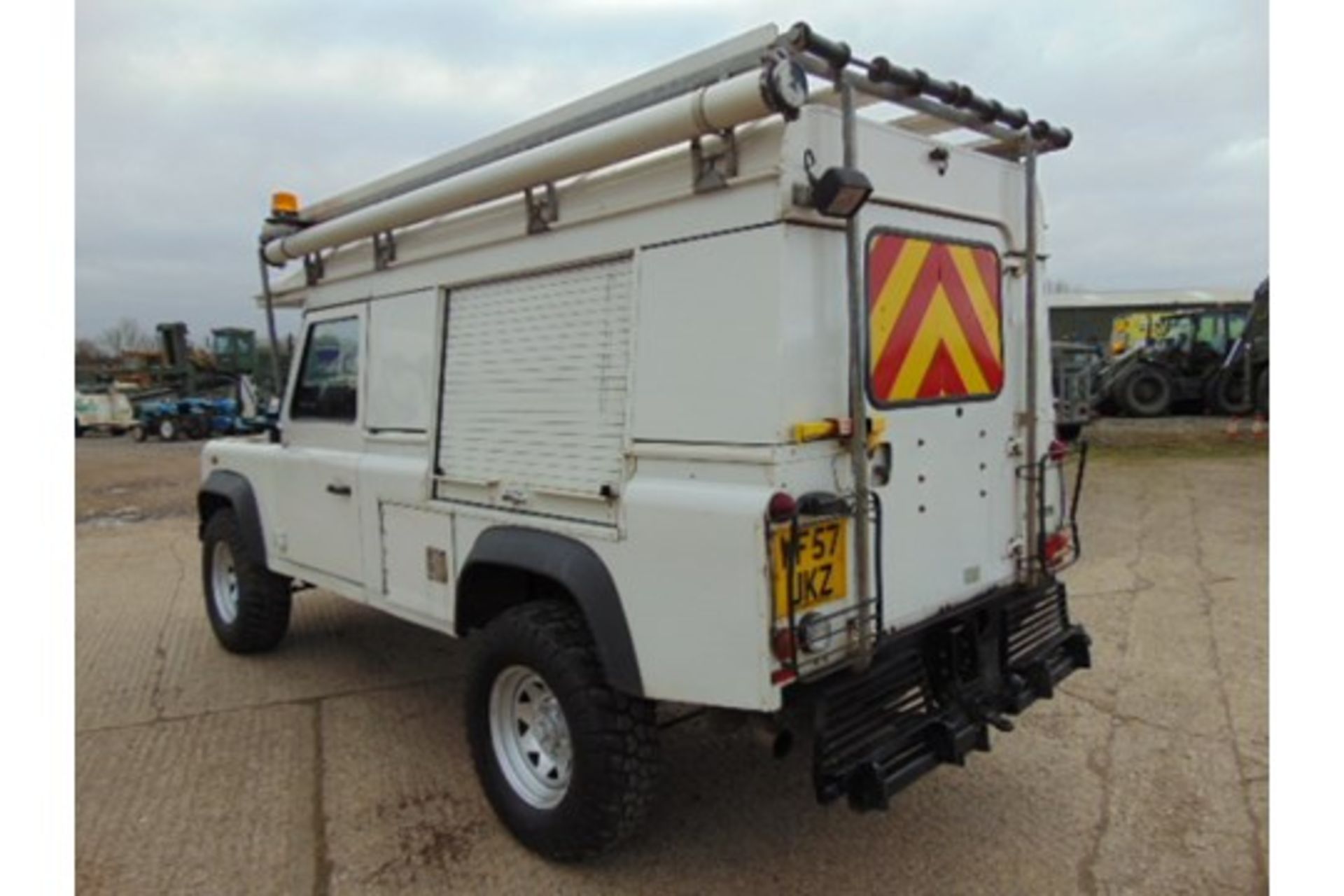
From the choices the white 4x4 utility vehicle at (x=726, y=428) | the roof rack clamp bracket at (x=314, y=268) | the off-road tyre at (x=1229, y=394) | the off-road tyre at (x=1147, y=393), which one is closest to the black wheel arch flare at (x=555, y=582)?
the white 4x4 utility vehicle at (x=726, y=428)

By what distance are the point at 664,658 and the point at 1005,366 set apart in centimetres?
188

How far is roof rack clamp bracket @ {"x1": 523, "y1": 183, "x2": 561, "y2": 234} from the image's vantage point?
133 inches

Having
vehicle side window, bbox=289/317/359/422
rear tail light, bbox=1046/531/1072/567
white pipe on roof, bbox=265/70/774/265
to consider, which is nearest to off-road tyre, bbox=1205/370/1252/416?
rear tail light, bbox=1046/531/1072/567

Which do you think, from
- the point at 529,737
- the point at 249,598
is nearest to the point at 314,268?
the point at 249,598

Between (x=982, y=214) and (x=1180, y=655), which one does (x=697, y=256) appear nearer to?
(x=982, y=214)

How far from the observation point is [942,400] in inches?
130

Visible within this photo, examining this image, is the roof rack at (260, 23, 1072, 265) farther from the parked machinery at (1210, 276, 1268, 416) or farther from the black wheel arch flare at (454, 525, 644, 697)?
the parked machinery at (1210, 276, 1268, 416)

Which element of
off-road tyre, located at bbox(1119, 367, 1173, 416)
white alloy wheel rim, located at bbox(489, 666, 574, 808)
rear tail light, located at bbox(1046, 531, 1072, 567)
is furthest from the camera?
off-road tyre, located at bbox(1119, 367, 1173, 416)

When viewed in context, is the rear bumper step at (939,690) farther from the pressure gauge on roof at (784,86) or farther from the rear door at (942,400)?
the pressure gauge on roof at (784,86)

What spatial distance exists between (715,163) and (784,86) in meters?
0.39

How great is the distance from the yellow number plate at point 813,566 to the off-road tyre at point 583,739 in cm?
76

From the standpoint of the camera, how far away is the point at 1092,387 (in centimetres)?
1825

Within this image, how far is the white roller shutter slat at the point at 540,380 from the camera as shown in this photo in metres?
3.19

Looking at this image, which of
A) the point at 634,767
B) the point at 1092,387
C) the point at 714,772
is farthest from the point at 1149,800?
the point at 1092,387
